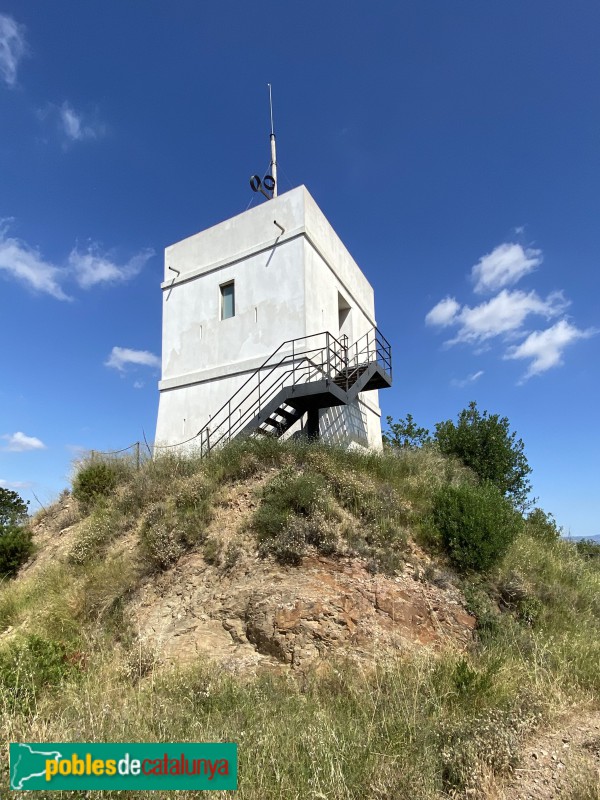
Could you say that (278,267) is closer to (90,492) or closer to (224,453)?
(224,453)

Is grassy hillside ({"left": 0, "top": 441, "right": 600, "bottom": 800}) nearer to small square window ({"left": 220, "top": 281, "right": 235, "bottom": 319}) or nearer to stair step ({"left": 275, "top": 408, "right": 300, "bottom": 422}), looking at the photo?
stair step ({"left": 275, "top": 408, "right": 300, "bottom": 422})

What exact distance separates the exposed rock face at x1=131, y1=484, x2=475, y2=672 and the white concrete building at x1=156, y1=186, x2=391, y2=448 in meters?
4.66

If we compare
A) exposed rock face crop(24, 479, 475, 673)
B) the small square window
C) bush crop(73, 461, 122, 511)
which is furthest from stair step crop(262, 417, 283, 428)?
exposed rock face crop(24, 479, 475, 673)

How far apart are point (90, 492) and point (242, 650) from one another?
6.80 m

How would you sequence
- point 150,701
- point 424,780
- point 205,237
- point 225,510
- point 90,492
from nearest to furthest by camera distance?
point 424,780
point 150,701
point 225,510
point 90,492
point 205,237

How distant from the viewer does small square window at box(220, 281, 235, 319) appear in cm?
1457

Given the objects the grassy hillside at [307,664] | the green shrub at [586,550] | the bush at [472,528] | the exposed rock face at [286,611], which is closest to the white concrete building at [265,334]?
the grassy hillside at [307,664]

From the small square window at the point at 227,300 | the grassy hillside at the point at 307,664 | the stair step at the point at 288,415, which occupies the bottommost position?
the grassy hillside at the point at 307,664

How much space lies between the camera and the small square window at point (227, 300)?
47.8 ft

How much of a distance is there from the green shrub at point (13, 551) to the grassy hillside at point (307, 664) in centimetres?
42

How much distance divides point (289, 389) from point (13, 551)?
738 centimetres

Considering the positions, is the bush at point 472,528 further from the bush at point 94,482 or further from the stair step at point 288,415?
the bush at point 94,482

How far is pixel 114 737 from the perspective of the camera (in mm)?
3611

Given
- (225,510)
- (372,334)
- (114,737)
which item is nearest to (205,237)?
(372,334)
